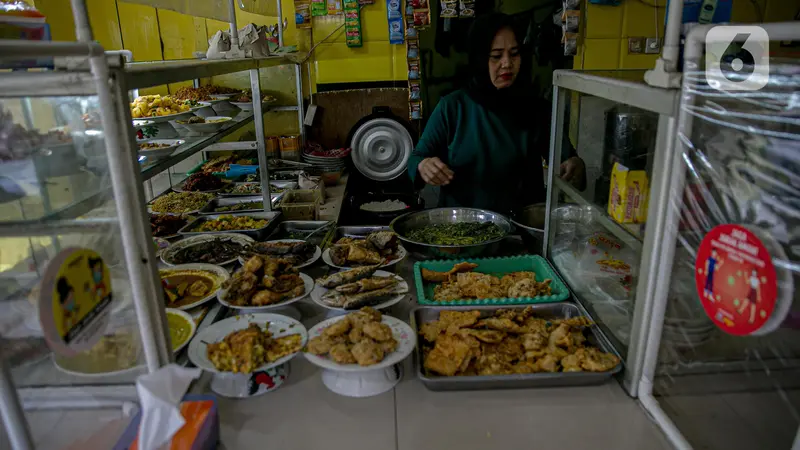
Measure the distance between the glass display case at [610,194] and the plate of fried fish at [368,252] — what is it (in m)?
0.70

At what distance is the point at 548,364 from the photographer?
5.26ft

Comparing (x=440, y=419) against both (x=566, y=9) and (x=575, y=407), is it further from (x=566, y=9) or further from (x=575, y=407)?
(x=566, y=9)

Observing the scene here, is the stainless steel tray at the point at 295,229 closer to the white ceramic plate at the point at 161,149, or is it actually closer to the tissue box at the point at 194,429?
the white ceramic plate at the point at 161,149

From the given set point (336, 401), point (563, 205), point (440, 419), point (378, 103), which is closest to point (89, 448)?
point (336, 401)

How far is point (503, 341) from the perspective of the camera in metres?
1.76

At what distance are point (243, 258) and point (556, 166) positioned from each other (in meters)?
1.45

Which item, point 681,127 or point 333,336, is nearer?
point 681,127

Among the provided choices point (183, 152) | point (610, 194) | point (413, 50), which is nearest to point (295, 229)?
point (183, 152)

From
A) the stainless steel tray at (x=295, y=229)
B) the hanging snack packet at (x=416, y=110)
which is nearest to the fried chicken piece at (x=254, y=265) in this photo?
the stainless steel tray at (x=295, y=229)

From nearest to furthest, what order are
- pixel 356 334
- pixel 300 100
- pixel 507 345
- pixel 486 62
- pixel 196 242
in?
pixel 356 334, pixel 507 345, pixel 196 242, pixel 486 62, pixel 300 100

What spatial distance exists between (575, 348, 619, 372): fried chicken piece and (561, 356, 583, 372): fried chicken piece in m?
0.01

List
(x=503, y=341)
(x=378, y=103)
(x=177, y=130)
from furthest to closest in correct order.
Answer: (x=378, y=103)
(x=177, y=130)
(x=503, y=341)

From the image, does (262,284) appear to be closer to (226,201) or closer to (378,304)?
(378,304)

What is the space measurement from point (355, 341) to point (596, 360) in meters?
0.75
